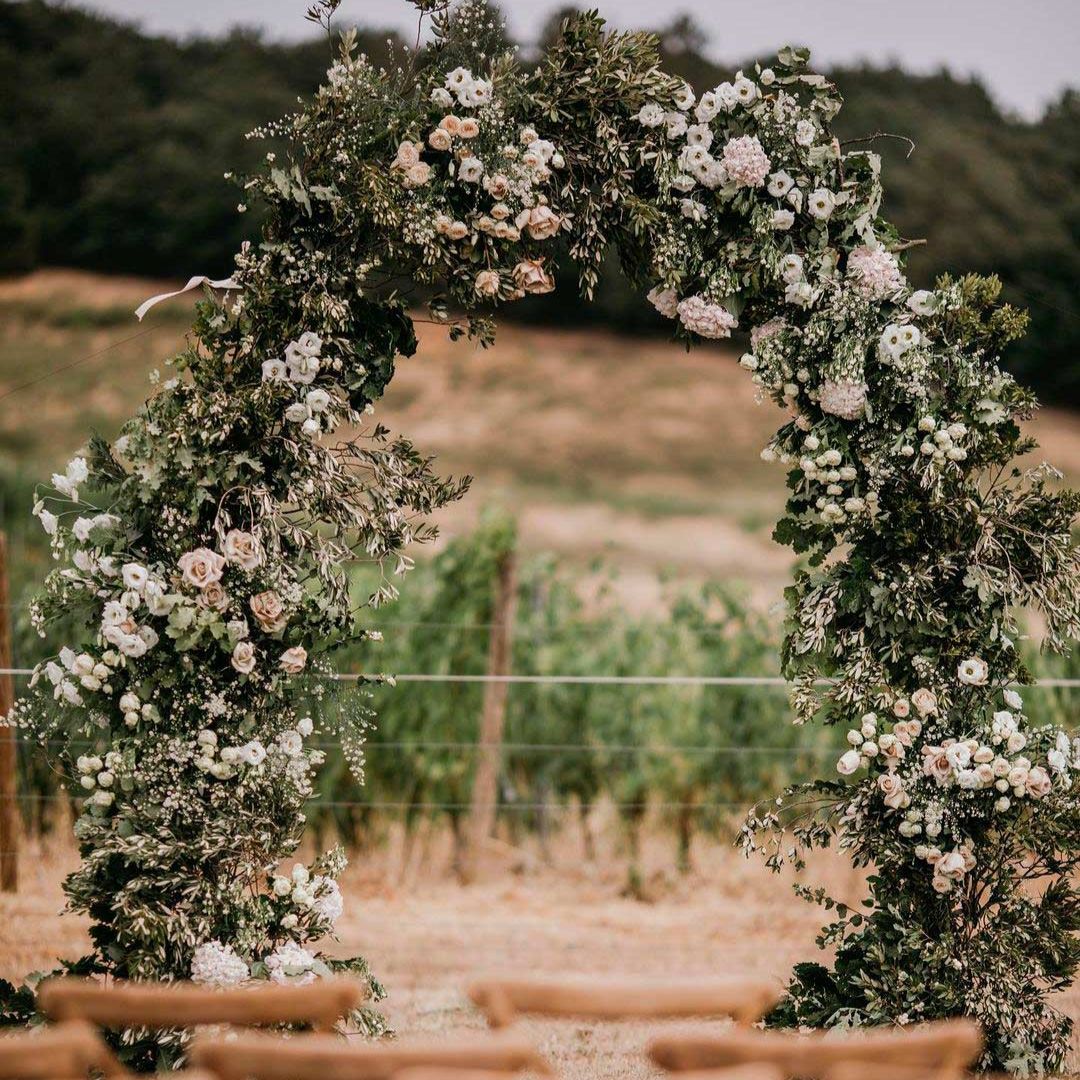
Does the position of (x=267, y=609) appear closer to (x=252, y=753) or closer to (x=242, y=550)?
(x=242, y=550)

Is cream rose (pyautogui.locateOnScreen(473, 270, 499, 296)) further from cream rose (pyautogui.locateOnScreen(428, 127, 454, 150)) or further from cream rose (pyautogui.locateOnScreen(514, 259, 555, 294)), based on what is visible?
cream rose (pyautogui.locateOnScreen(428, 127, 454, 150))

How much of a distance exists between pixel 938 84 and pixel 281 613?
13.0 metres

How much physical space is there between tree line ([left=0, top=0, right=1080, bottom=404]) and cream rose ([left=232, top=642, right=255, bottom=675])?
10718 millimetres

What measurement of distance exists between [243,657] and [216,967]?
795mm

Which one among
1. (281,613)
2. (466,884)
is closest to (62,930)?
(466,884)

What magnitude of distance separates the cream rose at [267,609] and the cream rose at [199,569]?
0.12 metres

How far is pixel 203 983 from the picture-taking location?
2.91m

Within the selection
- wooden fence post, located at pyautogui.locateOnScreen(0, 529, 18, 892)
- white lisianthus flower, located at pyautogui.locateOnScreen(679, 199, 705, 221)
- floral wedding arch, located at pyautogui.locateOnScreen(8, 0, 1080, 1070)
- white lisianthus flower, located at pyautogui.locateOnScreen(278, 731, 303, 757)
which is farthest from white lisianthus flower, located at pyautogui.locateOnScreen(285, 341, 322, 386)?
wooden fence post, located at pyautogui.locateOnScreen(0, 529, 18, 892)

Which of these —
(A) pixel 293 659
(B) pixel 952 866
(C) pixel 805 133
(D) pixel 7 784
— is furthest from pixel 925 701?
(D) pixel 7 784

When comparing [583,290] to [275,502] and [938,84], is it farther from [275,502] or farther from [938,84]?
[938,84]

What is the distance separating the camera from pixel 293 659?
3123 millimetres

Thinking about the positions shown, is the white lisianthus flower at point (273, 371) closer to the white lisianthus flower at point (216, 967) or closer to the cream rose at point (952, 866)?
the white lisianthus flower at point (216, 967)

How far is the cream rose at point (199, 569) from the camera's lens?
2.99 meters

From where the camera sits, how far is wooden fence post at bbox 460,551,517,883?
5895 mm
